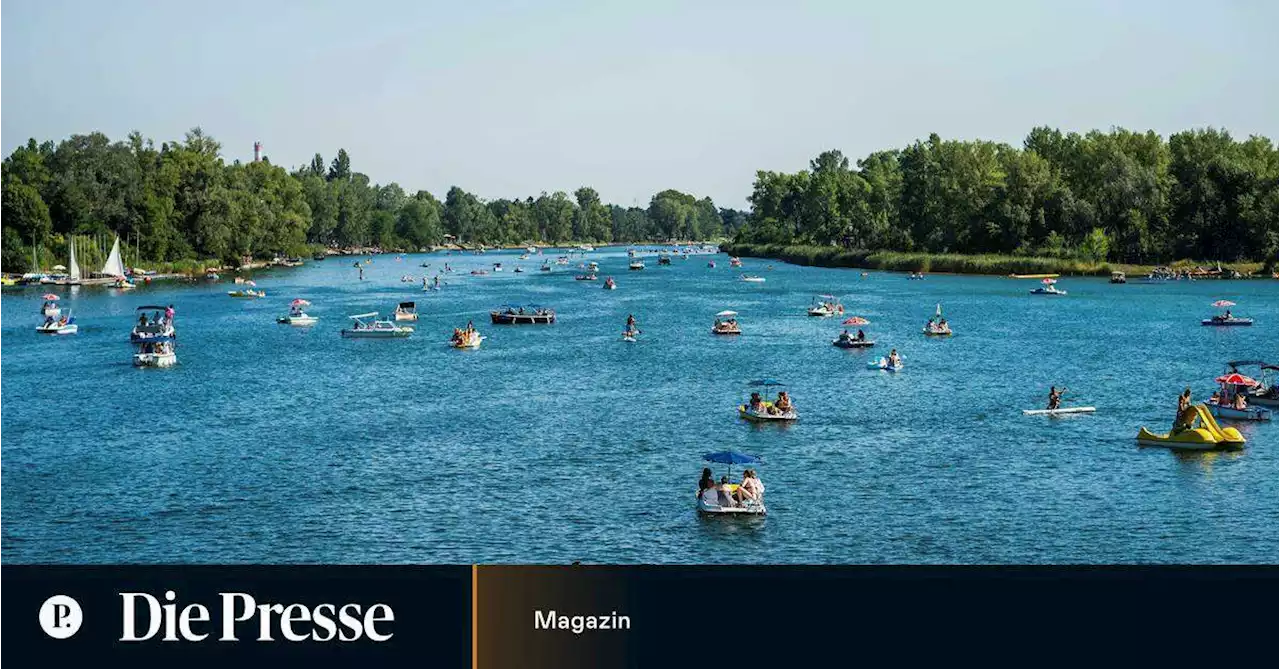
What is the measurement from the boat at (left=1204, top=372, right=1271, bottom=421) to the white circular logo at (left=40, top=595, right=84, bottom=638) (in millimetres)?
77467

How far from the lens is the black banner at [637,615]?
13.5m

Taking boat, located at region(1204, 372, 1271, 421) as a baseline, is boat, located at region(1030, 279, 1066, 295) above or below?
above

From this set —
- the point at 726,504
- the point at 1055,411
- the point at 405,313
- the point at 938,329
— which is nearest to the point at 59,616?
the point at 726,504

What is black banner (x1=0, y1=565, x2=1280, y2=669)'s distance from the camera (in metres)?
13.5

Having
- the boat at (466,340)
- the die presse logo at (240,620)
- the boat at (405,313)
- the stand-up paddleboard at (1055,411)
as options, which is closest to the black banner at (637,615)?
the die presse logo at (240,620)

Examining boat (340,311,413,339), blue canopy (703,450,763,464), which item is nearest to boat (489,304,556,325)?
boat (340,311,413,339)

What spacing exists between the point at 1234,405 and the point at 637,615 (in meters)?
75.2

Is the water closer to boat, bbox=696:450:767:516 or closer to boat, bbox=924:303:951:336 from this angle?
boat, bbox=696:450:767:516

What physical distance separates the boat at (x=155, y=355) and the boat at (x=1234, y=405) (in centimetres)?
7950

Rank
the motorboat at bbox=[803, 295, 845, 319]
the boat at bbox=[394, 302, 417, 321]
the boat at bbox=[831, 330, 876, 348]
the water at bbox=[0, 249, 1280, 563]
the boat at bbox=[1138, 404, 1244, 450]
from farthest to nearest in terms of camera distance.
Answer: the motorboat at bbox=[803, 295, 845, 319] → the boat at bbox=[394, 302, 417, 321] → the boat at bbox=[831, 330, 876, 348] → the boat at bbox=[1138, 404, 1244, 450] → the water at bbox=[0, 249, 1280, 563]

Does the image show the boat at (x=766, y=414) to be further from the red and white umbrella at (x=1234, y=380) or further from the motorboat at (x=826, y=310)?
the motorboat at (x=826, y=310)

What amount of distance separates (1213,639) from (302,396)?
85.5 metres

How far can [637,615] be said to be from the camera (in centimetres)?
1369

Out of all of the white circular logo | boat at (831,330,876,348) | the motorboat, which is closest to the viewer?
the white circular logo
